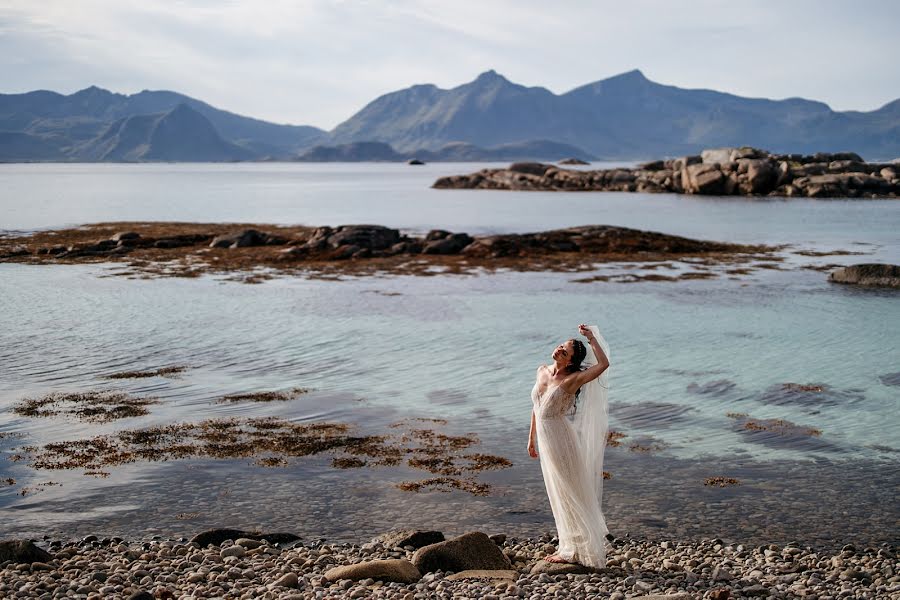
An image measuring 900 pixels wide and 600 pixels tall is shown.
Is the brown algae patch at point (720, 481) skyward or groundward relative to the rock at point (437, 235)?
groundward

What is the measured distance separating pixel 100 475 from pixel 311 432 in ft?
12.4

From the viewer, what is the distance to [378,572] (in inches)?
348

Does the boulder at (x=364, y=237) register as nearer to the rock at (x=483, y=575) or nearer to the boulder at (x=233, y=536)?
the boulder at (x=233, y=536)

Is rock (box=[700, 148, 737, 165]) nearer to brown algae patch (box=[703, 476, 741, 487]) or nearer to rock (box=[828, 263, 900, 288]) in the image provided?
rock (box=[828, 263, 900, 288])

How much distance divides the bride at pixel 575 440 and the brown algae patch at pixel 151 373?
42.6 feet

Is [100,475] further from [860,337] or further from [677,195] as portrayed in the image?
[677,195]

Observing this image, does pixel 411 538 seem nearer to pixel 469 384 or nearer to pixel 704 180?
pixel 469 384

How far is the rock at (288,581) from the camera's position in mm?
8750

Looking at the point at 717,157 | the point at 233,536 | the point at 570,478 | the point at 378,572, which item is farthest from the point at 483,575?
the point at 717,157

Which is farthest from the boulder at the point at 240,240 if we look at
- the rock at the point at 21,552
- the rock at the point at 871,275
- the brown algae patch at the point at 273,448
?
the rock at the point at 21,552

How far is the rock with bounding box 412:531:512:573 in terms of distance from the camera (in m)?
9.23

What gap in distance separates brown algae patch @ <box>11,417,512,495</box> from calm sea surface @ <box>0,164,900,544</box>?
341 millimetres

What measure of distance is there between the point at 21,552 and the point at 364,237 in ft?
123

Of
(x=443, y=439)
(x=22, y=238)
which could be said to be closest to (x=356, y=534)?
(x=443, y=439)
